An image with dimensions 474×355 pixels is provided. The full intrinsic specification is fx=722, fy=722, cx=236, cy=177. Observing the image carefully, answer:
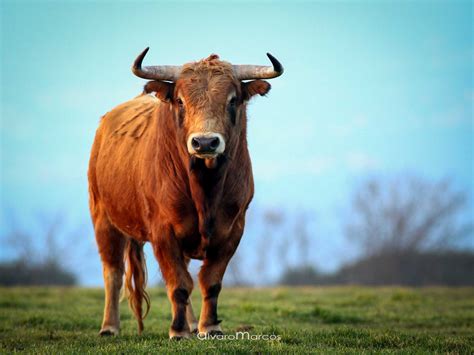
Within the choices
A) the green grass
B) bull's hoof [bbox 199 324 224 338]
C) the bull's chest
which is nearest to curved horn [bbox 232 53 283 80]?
the bull's chest

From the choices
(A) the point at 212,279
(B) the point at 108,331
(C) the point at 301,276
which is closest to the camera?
(A) the point at 212,279

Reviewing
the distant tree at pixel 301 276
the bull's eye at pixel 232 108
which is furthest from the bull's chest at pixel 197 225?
the distant tree at pixel 301 276

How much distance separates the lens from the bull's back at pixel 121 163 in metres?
9.31

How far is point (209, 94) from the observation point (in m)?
7.76

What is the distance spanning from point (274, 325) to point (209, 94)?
3676mm

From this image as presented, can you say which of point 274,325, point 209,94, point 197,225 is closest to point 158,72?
point 209,94

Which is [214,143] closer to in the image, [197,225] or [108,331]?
[197,225]

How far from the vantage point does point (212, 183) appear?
7.96 m

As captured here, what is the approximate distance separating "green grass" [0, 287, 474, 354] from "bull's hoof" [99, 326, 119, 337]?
5.5 inches

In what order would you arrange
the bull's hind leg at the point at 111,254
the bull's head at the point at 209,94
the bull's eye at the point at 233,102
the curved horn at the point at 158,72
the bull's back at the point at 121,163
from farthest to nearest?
1. the bull's hind leg at the point at 111,254
2. the bull's back at the point at 121,163
3. the curved horn at the point at 158,72
4. the bull's eye at the point at 233,102
5. the bull's head at the point at 209,94

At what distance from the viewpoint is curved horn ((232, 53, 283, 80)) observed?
826 centimetres

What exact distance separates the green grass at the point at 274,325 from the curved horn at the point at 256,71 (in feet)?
9.71

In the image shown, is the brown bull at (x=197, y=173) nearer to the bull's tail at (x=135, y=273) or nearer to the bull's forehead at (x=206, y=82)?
the bull's forehead at (x=206, y=82)

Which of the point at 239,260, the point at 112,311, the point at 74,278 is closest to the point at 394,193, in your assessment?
the point at 239,260
